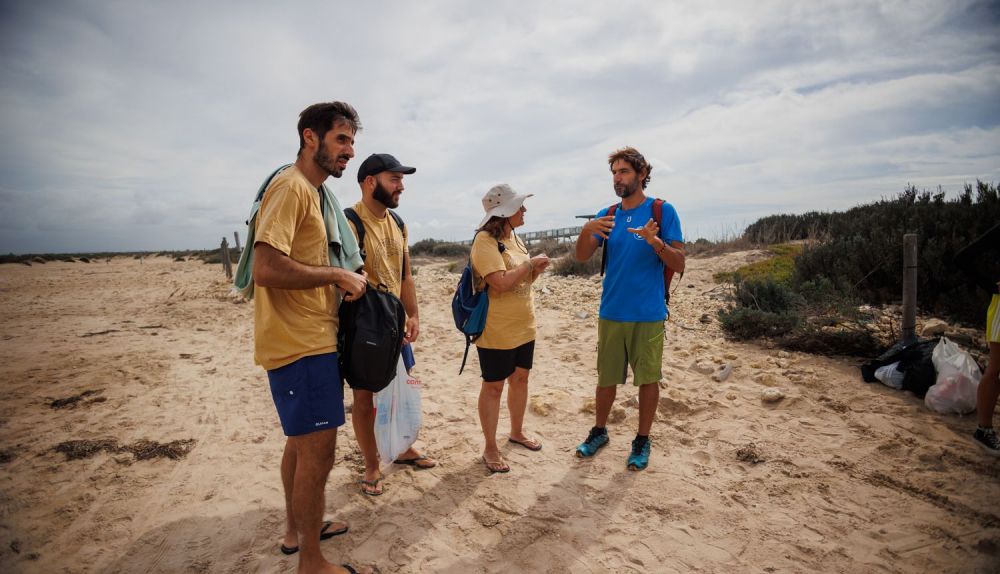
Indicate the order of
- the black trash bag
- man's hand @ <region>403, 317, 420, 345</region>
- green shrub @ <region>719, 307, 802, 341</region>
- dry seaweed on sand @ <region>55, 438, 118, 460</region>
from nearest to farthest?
1. man's hand @ <region>403, 317, 420, 345</region>
2. dry seaweed on sand @ <region>55, 438, 118, 460</region>
3. the black trash bag
4. green shrub @ <region>719, 307, 802, 341</region>

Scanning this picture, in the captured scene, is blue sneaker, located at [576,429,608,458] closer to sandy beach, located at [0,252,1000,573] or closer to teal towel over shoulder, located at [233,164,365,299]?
sandy beach, located at [0,252,1000,573]

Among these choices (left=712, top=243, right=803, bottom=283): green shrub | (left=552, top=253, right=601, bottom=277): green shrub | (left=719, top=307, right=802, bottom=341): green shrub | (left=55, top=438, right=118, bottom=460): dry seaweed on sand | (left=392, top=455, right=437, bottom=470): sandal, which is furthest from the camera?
(left=552, top=253, right=601, bottom=277): green shrub

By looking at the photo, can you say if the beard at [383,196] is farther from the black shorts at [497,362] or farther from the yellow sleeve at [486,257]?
the black shorts at [497,362]

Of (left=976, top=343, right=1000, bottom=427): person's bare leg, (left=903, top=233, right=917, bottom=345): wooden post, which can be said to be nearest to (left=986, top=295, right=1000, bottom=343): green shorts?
(left=976, top=343, right=1000, bottom=427): person's bare leg

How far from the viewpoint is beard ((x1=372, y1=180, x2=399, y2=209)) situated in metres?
2.76

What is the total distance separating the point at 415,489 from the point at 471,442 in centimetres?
76

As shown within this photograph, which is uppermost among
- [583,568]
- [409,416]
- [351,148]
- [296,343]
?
[351,148]

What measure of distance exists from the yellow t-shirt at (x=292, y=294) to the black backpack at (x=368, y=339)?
163 millimetres

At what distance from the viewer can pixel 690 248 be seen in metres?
14.4

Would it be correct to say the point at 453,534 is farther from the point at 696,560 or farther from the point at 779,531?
the point at 779,531

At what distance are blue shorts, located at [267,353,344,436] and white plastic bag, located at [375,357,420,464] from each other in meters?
0.94

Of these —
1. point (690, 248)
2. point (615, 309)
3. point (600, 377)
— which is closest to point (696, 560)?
point (600, 377)

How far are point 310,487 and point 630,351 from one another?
2.15 meters

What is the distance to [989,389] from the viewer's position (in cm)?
314
